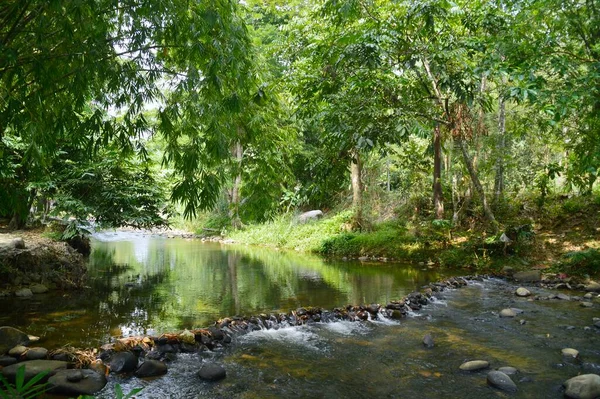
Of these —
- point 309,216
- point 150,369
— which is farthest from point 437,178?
point 150,369

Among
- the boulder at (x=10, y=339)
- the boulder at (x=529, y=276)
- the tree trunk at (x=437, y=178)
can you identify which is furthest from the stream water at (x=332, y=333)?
the tree trunk at (x=437, y=178)

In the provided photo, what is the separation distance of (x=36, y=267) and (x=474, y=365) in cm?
863

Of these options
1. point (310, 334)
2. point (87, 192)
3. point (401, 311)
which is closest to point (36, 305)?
point (87, 192)

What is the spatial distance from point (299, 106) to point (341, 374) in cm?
417

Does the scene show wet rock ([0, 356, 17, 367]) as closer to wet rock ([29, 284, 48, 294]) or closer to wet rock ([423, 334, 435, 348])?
wet rock ([29, 284, 48, 294])

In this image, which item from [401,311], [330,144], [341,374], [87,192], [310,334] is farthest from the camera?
[87,192]

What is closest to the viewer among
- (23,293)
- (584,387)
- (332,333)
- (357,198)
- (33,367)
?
(584,387)

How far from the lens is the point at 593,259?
9180 millimetres

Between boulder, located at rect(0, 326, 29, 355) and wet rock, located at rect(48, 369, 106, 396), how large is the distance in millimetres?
1274

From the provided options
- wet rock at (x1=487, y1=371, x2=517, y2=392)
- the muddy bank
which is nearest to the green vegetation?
the muddy bank

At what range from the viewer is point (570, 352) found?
4.93 m

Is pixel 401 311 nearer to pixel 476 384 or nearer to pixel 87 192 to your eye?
pixel 476 384

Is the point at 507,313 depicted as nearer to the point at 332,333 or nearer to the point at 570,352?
the point at 570,352

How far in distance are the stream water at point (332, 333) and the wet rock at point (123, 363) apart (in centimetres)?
22
